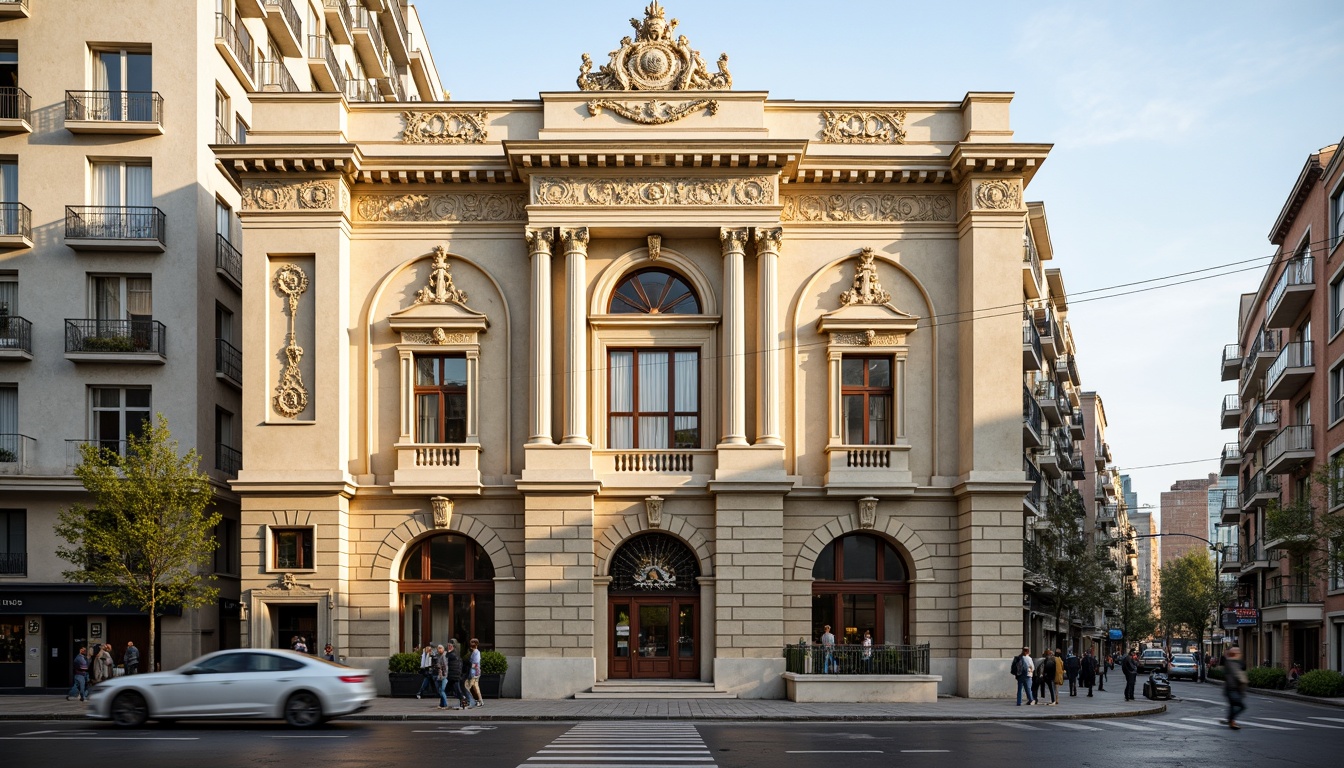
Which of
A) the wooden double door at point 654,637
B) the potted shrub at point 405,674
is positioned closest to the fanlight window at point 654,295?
the wooden double door at point 654,637

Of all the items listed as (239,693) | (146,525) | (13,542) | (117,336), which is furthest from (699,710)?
(13,542)

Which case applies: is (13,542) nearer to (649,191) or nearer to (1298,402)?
(649,191)

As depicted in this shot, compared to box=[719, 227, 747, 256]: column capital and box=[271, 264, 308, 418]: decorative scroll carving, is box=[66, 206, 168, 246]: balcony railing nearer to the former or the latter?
box=[271, 264, 308, 418]: decorative scroll carving

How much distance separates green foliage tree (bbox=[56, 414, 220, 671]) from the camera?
113 feet

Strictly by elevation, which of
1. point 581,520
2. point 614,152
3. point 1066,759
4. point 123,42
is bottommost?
point 1066,759

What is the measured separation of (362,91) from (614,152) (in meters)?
26.1

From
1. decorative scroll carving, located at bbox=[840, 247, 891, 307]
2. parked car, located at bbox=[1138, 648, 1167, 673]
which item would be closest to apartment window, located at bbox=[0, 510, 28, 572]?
decorative scroll carving, located at bbox=[840, 247, 891, 307]

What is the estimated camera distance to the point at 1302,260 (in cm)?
5678

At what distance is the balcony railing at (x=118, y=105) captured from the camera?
134ft

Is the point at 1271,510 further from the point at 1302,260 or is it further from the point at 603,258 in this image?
the point at 603,258

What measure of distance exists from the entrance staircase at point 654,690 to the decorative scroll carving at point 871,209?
13721 mm

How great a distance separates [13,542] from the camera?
3947cm

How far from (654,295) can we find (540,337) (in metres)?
3.83

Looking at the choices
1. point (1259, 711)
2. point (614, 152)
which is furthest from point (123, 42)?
point (1259, 711)
